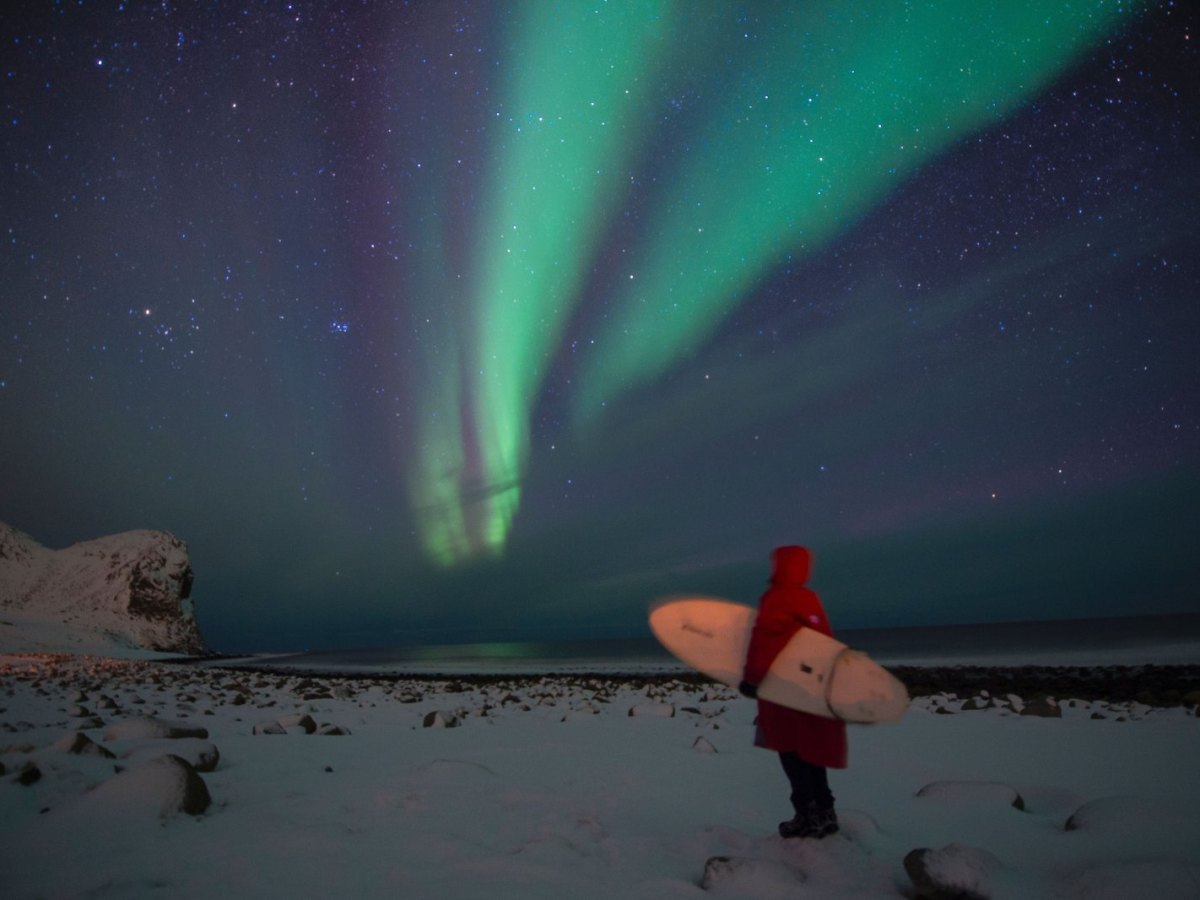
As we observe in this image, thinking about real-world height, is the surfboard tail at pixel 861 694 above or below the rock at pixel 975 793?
above

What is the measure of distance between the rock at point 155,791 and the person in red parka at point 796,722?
11.2 ft

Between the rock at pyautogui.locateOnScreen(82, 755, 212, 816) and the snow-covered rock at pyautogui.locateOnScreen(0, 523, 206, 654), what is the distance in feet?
200

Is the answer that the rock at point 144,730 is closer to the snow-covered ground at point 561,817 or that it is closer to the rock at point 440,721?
the snow-covered ground at point 561,817

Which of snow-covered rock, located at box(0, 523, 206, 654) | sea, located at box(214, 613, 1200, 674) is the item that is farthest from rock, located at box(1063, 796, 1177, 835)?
snow-covered rock, located at box(0, 523, 206, 654)

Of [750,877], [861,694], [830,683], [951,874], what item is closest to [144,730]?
[750,877]

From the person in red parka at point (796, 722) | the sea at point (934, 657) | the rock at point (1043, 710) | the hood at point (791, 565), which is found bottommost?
the sea at point (934, 657)

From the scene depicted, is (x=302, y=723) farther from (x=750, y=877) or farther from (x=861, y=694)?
(x=861, y=694)

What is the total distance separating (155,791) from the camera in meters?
3.68

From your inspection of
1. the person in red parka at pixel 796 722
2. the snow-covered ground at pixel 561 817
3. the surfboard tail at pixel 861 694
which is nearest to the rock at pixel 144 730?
the snow-covered ground at pixel 561 817

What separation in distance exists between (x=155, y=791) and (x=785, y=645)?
3.84 metres

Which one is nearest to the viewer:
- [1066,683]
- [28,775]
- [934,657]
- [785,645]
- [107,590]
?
[785,645]

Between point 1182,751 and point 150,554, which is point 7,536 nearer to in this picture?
point 150,554

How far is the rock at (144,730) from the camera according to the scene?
5692mm

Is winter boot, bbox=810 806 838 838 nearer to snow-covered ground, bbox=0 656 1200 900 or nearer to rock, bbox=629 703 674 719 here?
snow-covered ground, bbox=0 656 1200 900
